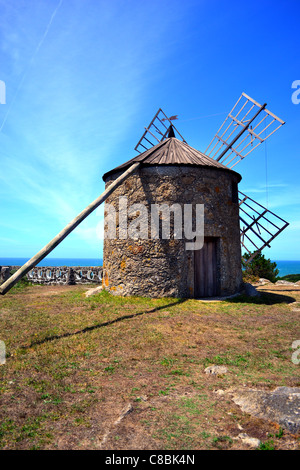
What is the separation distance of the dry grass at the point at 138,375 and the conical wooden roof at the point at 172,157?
4695 mm

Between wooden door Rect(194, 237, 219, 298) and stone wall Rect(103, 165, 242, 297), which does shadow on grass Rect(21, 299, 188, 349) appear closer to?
stone wall Rect(103, 165, 242, 297)

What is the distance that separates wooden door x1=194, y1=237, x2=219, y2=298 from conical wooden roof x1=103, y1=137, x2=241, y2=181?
265 centimetres

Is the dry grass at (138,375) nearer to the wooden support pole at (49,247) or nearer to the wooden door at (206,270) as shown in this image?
the wooden support pole at (49,247)

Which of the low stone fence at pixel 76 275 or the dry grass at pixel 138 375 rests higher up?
the low stone fence at pixel 76 275

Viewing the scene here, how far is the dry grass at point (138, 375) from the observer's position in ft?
9.35

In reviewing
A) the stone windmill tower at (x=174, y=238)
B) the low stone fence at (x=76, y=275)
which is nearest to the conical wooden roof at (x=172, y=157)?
the stone windmill tower at (x=174, y=238)

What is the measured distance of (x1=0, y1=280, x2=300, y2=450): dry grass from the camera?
2850 millimetres

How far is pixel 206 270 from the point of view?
10.1 metres

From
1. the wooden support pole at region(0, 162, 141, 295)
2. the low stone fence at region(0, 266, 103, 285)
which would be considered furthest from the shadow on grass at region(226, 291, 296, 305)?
the low stone fence at region(0, 266, 103, 285)

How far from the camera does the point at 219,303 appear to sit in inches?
354

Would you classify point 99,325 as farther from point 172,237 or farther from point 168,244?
point 172,237

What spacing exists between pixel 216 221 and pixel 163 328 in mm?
4762
